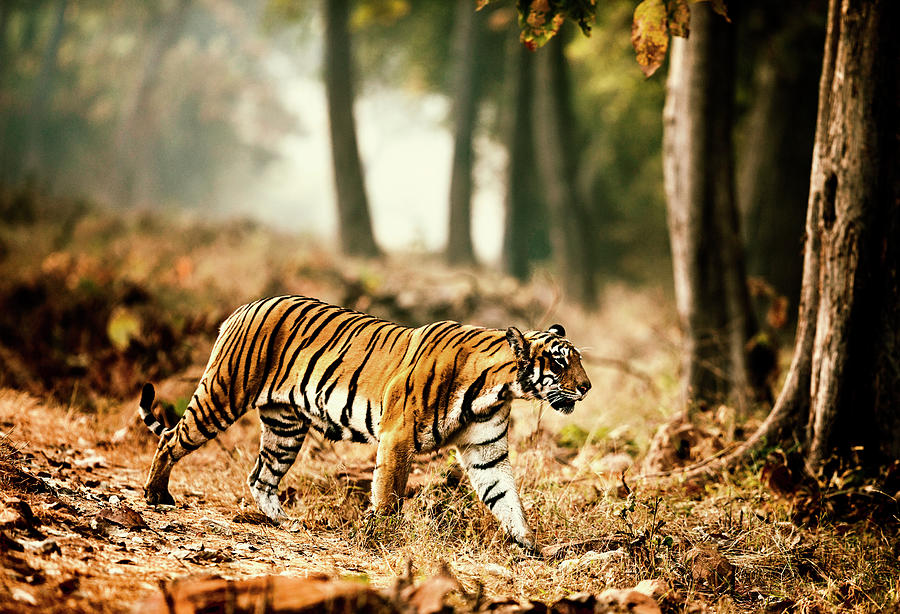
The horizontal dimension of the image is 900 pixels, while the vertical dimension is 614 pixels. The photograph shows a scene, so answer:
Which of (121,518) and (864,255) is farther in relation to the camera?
(864,255)

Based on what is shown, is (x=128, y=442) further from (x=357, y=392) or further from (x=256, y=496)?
(x=357, y=392)

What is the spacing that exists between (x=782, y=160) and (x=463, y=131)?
10908 mm

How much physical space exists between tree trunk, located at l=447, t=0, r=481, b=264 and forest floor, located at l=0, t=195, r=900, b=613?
1256cm

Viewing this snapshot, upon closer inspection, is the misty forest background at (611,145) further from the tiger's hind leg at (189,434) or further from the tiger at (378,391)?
the tiger's hind leg at (189,434)

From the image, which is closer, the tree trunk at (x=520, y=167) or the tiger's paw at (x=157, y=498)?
the tiger's paw at (x=157, y=498)

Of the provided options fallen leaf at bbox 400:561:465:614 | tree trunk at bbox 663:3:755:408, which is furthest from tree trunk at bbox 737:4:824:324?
fallen leaf at bbox 400:561:465:614

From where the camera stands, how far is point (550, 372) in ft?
15.1

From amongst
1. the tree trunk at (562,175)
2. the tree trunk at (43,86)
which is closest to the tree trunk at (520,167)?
the tree trunk at (562,175)

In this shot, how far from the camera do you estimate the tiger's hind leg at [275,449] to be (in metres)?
5.23

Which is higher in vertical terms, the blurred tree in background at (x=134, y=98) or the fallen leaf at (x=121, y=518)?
the blurred tree in background at (x=134, y=98)

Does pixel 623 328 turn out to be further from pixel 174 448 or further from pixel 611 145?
pixel 174 448

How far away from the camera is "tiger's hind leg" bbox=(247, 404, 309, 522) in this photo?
5.23 m

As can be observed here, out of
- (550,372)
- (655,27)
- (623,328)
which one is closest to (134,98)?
(623,328)

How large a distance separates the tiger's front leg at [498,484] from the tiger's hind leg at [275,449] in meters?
1.09
